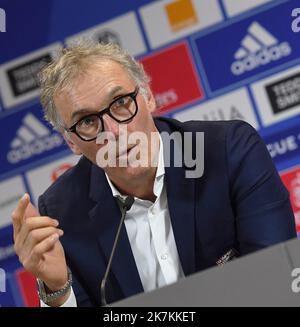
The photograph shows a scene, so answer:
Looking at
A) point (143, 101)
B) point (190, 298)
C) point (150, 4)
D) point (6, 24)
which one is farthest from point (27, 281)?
point (190, 298)

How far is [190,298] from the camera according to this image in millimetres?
880

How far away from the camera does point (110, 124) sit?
4.97ft

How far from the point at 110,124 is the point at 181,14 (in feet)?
4.70

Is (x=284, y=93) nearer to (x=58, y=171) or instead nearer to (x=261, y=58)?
(x=261, y=58)

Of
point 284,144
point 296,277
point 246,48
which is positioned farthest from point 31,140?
point 296,277

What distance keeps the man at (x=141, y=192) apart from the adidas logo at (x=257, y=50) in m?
1.11

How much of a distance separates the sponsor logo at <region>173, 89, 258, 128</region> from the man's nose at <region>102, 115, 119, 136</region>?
4.37 ft

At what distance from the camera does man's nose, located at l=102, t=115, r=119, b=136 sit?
1.51 meters

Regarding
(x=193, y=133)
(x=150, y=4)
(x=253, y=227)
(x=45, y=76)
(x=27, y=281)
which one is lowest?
(x=27, y=281)

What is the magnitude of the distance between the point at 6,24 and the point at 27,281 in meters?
1.29

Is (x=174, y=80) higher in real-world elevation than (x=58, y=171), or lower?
higher

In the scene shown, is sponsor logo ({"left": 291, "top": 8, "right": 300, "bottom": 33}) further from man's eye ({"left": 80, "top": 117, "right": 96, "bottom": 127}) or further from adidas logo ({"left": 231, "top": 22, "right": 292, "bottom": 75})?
man's eye ({"left": 80, "top": 117, "right": 96, "bottom": 127})
